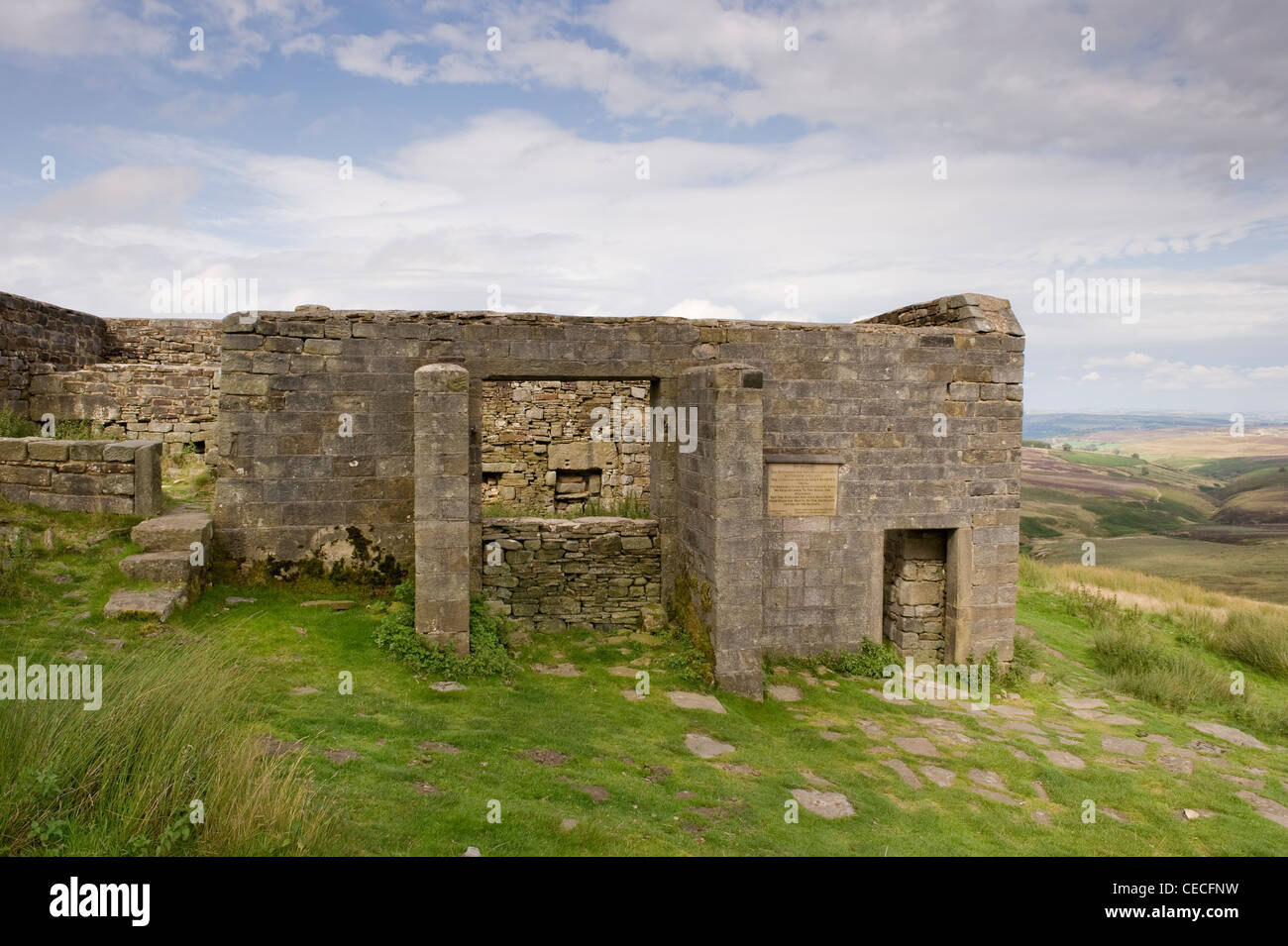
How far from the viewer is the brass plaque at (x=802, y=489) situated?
9.14 m

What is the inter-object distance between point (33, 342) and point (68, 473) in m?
5.88

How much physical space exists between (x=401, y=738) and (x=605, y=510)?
5.58m

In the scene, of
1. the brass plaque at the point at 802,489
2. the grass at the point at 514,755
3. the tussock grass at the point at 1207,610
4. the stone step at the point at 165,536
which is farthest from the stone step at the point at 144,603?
the tussock grass at the point at 1207,610

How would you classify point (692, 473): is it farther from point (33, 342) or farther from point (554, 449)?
point (33, 342)

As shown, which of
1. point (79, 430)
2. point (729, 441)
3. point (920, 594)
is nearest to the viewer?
point (729, 441)

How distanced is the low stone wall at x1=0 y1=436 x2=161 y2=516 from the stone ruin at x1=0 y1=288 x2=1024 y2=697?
0.67 feet

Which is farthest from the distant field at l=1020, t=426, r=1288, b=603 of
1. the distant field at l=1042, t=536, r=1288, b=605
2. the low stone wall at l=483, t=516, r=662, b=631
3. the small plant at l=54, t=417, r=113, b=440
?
the small plant at l=54, t=417, r=113, b=440

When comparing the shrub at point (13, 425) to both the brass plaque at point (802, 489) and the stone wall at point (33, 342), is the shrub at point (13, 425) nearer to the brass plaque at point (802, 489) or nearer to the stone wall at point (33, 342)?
the stone wall at point (33, 342)

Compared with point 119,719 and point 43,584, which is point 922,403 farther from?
point 43,584

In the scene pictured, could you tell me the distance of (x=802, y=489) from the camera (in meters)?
9.21

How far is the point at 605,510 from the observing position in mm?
10703

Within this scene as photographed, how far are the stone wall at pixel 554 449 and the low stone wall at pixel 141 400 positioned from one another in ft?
15.9

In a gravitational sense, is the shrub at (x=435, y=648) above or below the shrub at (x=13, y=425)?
below

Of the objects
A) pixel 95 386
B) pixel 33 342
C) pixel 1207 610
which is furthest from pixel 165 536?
pixel 1207 610
